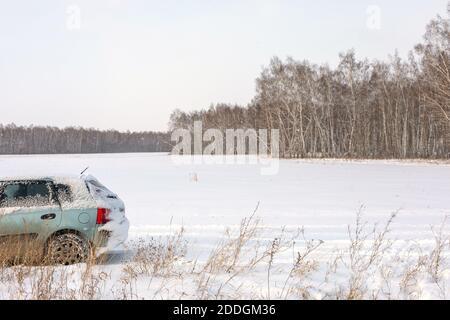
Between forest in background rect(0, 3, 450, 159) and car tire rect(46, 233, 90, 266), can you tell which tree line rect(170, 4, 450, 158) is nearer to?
forest in background rect(0, 3, 450, 159)

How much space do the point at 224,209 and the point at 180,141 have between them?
2963 inches

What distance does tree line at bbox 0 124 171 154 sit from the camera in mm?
123750

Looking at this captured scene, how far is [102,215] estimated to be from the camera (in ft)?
20.8

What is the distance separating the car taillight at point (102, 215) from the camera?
20.7 feet

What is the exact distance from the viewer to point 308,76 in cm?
5353

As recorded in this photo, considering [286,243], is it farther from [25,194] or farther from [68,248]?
[25,194]

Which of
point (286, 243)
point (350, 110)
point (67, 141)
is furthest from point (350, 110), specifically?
point (67, 141)

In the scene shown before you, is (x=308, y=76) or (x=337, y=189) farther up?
(x=308, y=76)

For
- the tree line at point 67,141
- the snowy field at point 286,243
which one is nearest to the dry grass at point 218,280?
the snowy field at point 286,243

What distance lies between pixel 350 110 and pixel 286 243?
49254 mm

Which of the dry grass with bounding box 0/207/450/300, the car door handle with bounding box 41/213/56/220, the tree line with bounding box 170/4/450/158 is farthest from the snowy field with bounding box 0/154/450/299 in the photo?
the tree line with bounding box 170/4/450/158
